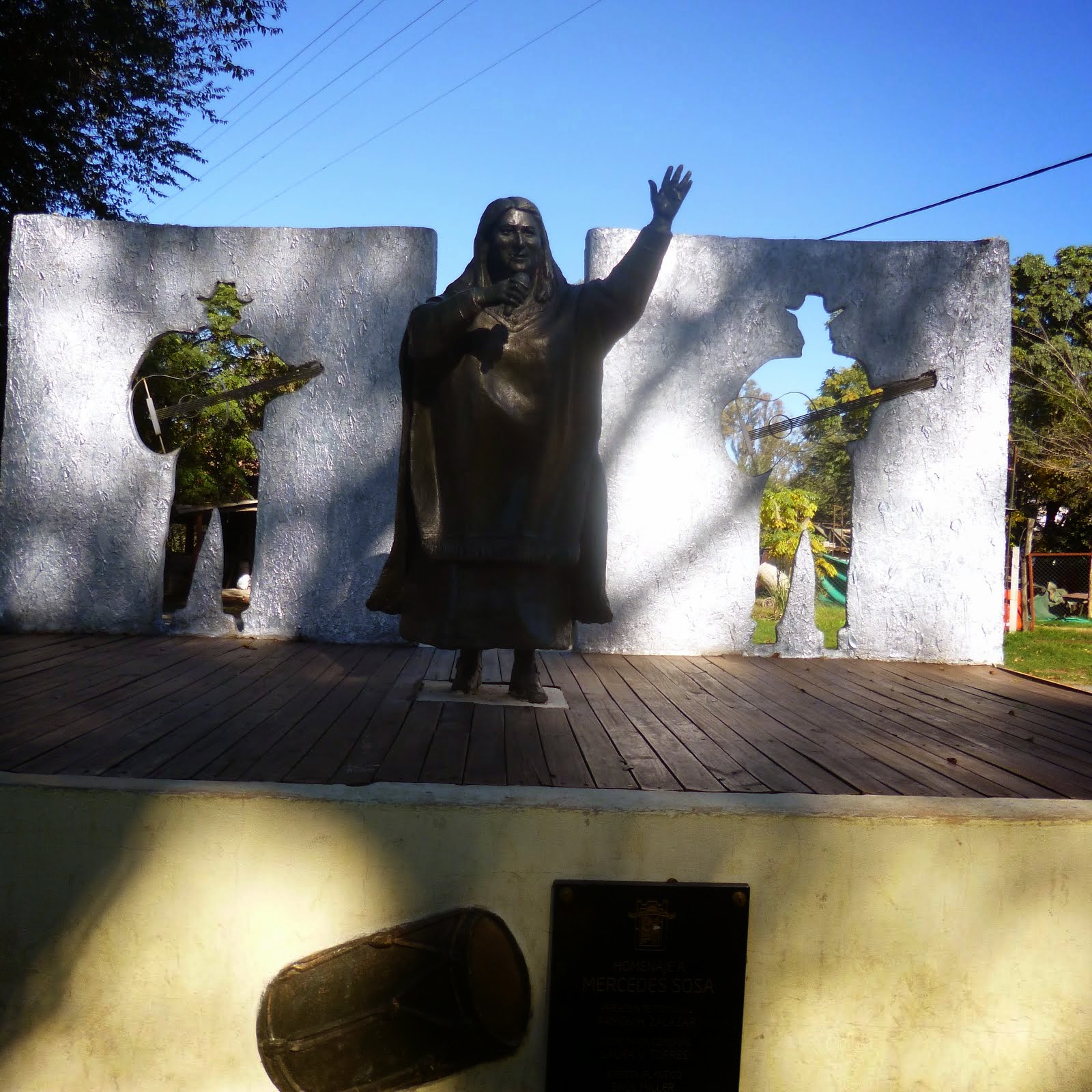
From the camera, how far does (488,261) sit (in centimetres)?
347

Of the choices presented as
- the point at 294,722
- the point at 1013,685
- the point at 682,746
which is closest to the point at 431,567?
the point at 294,722

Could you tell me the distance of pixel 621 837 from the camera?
2559 mm

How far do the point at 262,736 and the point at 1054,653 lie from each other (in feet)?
36.3

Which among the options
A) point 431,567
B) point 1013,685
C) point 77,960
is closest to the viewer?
point 77,960

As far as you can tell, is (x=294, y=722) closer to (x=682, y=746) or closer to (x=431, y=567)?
(x=431, y=567)

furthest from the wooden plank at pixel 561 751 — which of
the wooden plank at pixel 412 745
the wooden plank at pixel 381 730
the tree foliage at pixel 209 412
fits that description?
the tree foliage at pixel 209 412

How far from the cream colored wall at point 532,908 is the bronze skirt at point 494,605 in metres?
1.01

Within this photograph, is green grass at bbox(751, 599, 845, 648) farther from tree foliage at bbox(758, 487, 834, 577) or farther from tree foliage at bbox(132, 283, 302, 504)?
tree foliage at bbox(132, 283, 302, 504)

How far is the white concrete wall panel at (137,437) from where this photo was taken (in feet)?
18.3

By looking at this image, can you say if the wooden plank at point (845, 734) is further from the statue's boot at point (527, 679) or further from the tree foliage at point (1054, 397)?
the tree foliage at point (1054, 397)

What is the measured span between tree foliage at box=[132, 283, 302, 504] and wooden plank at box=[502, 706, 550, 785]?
9158mm

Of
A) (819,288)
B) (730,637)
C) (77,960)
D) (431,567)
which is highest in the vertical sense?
(819,288)

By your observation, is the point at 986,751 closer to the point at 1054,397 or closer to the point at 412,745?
the point at 412,745

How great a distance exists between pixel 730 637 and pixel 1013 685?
1.46 m
